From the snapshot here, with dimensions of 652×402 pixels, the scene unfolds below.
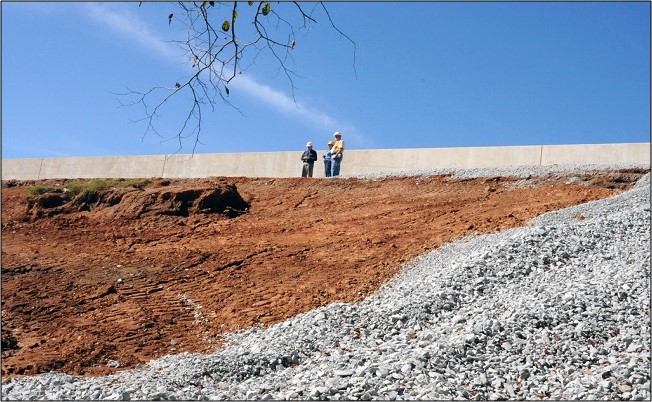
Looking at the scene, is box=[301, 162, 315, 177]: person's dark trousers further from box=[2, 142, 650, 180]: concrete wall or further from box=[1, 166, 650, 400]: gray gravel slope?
box=[1, 166, 650, 400]: gray gravel slope

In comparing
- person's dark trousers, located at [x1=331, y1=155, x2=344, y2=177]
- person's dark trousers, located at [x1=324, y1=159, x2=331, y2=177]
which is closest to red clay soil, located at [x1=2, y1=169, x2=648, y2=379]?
person's dark trousers, located at [x1=331, y1=155, x2=344, y2=177]

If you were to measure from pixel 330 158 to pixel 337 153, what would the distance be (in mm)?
502

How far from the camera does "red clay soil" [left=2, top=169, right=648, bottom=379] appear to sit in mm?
10414

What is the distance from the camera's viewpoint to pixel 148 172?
2469 cm

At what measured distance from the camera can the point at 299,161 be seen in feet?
74.5

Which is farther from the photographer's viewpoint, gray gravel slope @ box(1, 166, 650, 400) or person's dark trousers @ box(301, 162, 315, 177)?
person's dark trousers @ box(301, 162, 315, 177)

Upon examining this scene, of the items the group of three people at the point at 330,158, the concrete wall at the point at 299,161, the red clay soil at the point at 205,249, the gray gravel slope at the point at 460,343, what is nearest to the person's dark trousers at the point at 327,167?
the group of three people at the point at 330,158

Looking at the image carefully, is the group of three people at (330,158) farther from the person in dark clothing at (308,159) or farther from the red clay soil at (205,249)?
the red clay soil at (205,249)

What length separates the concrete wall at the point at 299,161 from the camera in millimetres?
19234

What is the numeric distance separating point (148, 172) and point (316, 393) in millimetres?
18295

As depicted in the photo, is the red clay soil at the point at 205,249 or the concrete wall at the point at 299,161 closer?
the red clay soil at the point at 205,249

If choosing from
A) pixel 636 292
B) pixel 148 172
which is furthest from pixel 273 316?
pixel 148 172

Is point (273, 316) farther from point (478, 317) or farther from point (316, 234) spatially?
point (316, 234)

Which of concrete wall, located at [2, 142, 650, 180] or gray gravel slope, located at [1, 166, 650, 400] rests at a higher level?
concrete wall, located at [2, 142, 650, 180]
